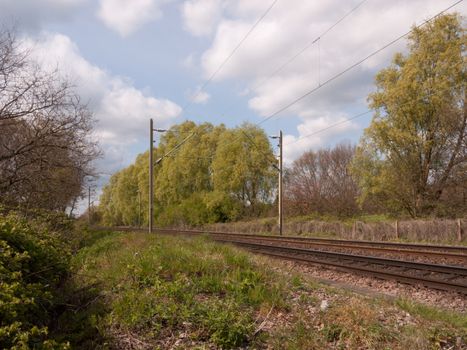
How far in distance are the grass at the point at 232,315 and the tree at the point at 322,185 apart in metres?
29.3

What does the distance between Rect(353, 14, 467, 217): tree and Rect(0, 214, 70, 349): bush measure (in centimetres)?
2529

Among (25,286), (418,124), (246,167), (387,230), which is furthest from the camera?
(246,167)

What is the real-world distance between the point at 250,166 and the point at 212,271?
39202mm

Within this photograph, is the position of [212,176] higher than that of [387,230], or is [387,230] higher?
[212,176]

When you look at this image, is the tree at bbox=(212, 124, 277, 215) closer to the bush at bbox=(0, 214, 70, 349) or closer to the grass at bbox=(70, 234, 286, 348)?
the grass at bbox=(70, 234, 286, 348)

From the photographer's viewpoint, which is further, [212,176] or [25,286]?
[212,176]

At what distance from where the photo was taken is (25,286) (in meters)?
5.45

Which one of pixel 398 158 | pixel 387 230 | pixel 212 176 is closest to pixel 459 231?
pixel 387 230

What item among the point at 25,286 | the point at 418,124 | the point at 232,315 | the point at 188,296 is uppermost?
the point at 418,124

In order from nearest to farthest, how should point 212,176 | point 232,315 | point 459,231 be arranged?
1. point 232,315
2. point 459,231
3. point 212,176

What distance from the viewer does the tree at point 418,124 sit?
28.4m

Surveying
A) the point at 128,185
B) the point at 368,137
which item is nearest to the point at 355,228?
the point at 368,137

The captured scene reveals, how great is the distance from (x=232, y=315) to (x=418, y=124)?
28655 millimetres

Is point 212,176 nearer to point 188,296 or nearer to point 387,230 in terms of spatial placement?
point 387,230
